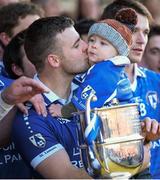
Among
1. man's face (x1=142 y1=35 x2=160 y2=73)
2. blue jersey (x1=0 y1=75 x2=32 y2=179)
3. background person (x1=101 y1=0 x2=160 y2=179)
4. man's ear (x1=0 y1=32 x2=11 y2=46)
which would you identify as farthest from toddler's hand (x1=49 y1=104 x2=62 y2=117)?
man's face (x1=142 y1=35 x2=160 y2=73)

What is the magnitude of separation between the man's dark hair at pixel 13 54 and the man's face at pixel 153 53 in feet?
6.39

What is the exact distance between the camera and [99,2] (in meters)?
10.9

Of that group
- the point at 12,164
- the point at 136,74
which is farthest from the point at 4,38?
the point at 12,164

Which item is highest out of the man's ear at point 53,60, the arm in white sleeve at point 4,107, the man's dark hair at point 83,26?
the arm in white sleeve at point 4,107

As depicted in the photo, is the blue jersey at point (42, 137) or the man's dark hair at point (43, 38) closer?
the blue jersey at point (42, 137)

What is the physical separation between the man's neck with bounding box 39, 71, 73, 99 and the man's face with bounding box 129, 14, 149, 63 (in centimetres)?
76

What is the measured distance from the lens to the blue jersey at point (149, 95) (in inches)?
Result: 233

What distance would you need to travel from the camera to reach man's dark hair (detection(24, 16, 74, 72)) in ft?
17.7


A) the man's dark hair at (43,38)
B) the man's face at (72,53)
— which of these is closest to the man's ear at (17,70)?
the man's dark hair at (43,38)

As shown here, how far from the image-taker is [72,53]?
535 centimetres

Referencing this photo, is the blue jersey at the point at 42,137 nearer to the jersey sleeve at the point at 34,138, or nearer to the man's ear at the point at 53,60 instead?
the jersey sleeve at the point at 34,138

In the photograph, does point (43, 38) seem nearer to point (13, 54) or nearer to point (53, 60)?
point (53, 60)

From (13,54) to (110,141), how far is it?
5.89 ft

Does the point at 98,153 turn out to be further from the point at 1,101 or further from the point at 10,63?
the point at 10,63
